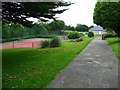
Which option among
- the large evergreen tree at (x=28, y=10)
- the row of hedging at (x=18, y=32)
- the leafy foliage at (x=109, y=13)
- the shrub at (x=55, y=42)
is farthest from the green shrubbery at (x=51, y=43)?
the row of hedging at (x=18, y=32)

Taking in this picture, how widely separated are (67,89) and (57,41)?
20444 millimetres

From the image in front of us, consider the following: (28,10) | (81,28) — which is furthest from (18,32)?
(81,28)

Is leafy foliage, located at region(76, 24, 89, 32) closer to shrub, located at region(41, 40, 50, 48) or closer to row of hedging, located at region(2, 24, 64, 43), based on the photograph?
row of hedging, located at region(2, 24, 64, 43)

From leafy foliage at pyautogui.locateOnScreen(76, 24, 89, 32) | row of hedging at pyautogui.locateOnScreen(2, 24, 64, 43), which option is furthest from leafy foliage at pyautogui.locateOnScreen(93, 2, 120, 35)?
leafy foliage at pyautogui.locateOnScreen(76, 24, 89, 32)

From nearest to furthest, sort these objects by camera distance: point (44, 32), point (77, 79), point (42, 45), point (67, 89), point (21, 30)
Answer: point (67, 89), point (77, 79), point (42, 45), point (21, 30), point (44, 32)

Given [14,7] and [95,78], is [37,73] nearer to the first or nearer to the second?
[95,78]

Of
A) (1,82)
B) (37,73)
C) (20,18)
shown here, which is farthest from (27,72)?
(20,18)

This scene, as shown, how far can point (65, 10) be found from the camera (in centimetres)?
1897

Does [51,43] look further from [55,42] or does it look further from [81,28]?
[81,28]

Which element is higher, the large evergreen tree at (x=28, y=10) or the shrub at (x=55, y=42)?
the large evergreen tree at (x=28, y=10)

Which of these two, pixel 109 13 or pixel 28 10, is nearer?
pixel 28 10

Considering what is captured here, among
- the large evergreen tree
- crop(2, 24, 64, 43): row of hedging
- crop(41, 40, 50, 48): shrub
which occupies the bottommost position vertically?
crop(41, 40, 50, 48): shrub

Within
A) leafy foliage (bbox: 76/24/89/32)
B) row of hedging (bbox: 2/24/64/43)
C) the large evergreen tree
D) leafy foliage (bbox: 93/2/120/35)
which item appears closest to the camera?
the large evergreen tree

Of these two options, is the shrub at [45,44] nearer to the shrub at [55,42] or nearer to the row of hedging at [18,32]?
the shrub at [55,42]
